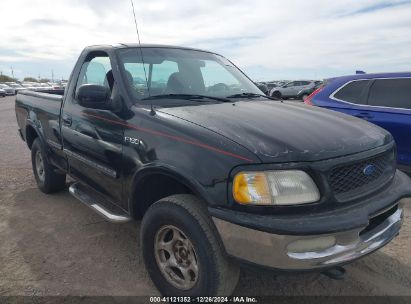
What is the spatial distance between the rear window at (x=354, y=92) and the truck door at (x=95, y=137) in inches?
149

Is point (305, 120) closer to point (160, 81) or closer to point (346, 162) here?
point (346, 162)

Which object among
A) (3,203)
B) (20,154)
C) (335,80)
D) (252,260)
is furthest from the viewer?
(20,154)

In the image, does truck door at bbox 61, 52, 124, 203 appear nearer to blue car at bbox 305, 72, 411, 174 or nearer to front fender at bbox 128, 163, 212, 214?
front fender at bbox 128, 163, 212, 214

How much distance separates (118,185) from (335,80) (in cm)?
434

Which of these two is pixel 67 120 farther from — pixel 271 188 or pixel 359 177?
pixel 359 177

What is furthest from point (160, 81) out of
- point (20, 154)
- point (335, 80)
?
point (20, 154)

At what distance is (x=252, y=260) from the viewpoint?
7.21ft

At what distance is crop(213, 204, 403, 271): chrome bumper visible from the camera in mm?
2133

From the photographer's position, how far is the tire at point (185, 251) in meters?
2.32

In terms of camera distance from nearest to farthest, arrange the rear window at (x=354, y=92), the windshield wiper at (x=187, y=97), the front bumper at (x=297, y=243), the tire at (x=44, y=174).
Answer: the front bumper at (x=297, y=243) → the windshield wiper at (x=187, y=97) → the tire at (x=44, y=174) → the rear window at (x=354, y=92)

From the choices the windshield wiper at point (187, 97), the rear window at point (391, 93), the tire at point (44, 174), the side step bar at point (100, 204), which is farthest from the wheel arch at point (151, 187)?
the rear window at point (391, 93)

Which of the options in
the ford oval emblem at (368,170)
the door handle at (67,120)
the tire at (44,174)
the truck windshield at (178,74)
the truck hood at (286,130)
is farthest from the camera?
the tire at (44,174)

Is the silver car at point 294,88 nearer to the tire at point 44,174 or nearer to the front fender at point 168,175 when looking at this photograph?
the tire at point 44,174

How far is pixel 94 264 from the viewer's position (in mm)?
3332
